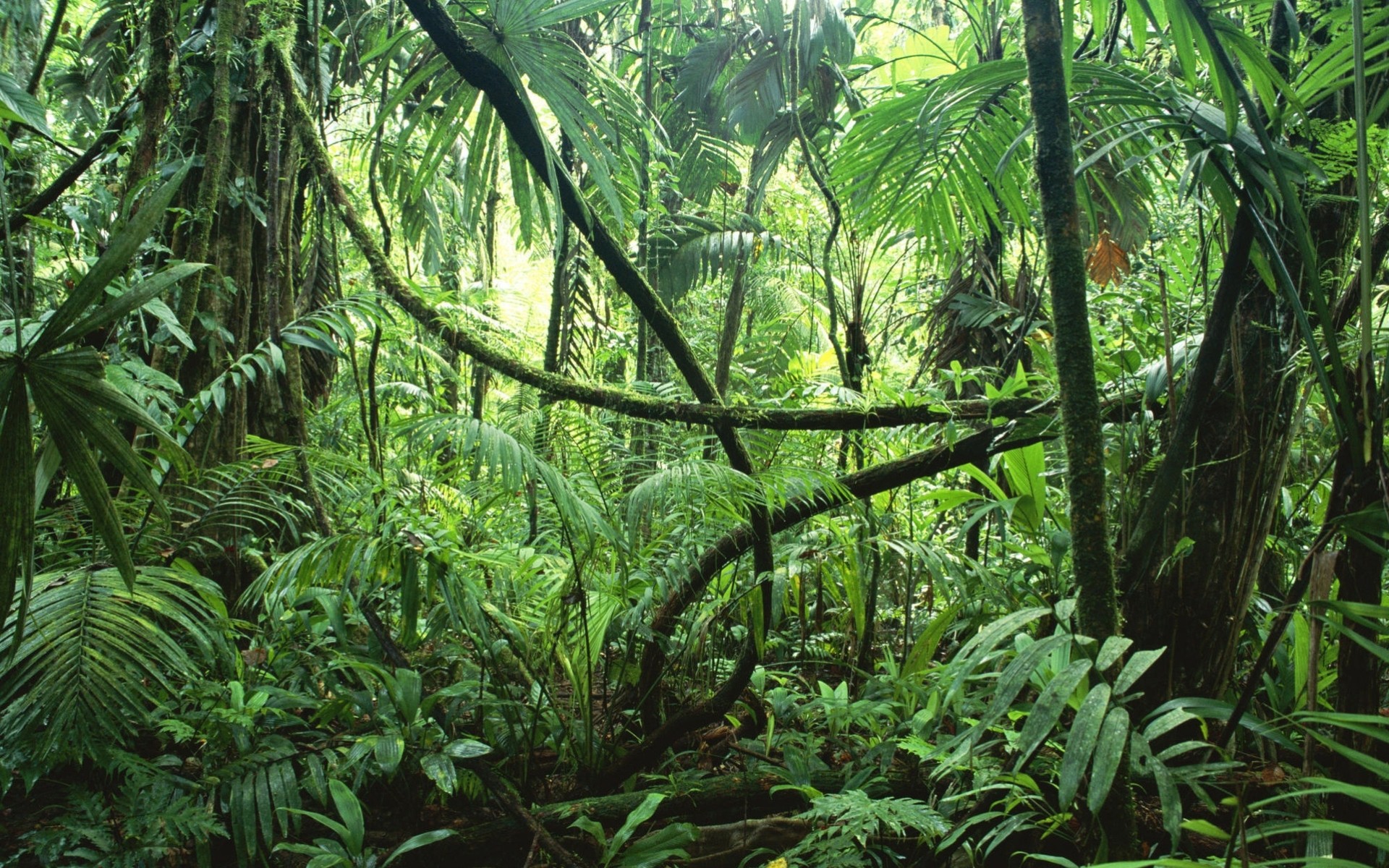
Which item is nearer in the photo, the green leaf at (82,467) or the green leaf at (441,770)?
the green leaf at (82,467)

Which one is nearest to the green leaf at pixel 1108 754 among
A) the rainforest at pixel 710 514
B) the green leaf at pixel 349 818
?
the rainforest at pixel 710 514

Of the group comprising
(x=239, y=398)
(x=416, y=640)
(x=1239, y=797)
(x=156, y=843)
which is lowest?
(x=156, y=843)

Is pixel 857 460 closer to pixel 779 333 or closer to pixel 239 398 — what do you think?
pixel 239 398

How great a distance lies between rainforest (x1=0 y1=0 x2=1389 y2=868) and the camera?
108 centimetres

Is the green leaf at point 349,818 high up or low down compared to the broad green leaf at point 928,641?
down

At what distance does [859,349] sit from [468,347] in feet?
6.15

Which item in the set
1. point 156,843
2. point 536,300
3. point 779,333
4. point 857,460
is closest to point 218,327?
point 156,843

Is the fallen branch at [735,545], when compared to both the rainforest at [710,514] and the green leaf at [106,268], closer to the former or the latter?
the rainforest at [710,514]

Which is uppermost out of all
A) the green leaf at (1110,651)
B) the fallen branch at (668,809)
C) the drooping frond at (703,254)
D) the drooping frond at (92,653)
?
the drooping frond at (703,254)

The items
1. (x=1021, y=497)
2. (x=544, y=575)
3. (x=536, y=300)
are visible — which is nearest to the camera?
(x=1021, y=497)

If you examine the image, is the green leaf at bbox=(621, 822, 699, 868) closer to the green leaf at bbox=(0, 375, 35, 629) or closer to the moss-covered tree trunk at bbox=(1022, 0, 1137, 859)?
the moss-covered tree trunk at bbox=(1022, 0, 1137, 859)

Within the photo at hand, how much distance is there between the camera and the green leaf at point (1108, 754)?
79cm

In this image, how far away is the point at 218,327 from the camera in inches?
106

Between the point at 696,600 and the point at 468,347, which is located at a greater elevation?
the point at 468,347
